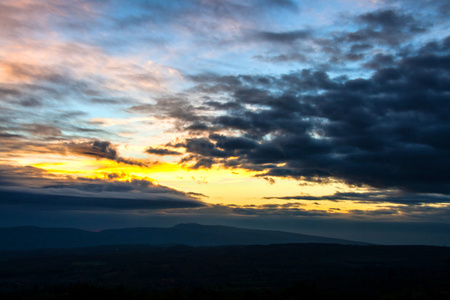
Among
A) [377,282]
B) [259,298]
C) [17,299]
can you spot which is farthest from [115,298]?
[377,282]

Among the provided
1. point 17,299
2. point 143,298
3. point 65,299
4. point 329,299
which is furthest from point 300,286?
point 17,299

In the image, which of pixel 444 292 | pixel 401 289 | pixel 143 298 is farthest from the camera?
pixel 401 289

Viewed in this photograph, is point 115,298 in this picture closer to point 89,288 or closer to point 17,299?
point 89,288

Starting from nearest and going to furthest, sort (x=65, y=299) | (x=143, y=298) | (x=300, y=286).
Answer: (x=65, y=299) → (x=143, y=298) → (x=300, y=286)

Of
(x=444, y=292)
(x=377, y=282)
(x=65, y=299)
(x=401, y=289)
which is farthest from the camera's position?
(x=377, y=282)

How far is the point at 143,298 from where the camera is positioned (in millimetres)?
114312

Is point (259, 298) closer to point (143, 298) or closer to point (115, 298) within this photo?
point (143, 298)

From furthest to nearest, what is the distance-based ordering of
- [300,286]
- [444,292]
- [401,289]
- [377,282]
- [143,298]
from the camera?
[377,282], [401,289], [444,292], [300,286], [143,298]

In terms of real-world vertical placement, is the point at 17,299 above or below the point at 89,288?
below

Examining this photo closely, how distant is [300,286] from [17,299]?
316 ft

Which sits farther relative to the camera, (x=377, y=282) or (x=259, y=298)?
(x=377, y=282)

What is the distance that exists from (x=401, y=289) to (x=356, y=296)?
157 ft

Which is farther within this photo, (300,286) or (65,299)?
(300,286)

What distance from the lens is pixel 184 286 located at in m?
198
